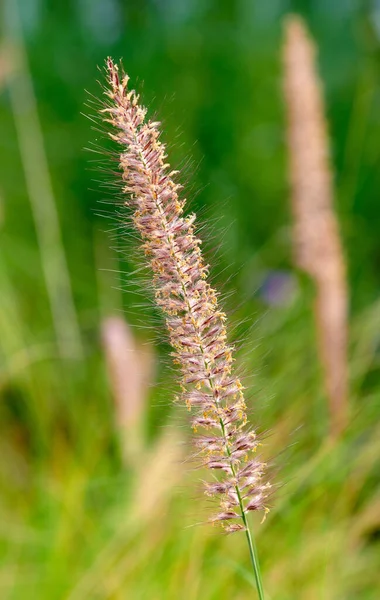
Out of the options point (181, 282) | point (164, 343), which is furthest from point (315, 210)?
point (181, 282)

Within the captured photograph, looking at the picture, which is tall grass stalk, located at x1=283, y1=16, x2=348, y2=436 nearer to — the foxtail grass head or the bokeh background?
the bokeh background

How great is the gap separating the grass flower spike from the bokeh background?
0.12 meters

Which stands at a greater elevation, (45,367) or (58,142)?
(58,142)

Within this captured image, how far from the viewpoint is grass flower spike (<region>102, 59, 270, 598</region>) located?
3.43 feet

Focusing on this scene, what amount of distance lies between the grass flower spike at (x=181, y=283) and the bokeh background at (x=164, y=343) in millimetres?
116

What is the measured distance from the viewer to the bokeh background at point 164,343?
2.30 meters

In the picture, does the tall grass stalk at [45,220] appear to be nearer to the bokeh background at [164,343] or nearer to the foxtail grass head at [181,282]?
the bokeh background at [164,343]

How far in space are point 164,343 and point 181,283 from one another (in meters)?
0.28

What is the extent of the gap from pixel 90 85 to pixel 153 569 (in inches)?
178

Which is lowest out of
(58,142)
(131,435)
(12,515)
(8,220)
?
(12,515)

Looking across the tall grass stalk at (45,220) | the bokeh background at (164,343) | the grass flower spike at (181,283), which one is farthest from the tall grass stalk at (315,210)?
the grass flower spike at (181,283)

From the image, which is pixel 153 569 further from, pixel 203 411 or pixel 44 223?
pixel 44 223

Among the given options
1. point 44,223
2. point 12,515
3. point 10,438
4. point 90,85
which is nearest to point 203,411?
point 12,515

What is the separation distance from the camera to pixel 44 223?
404cm
